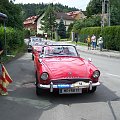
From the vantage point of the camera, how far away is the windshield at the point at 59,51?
10.0m

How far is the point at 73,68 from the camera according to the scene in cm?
831

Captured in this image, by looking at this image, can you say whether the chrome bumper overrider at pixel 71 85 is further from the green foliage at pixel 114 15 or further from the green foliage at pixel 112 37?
the green foliage at pixel 114 15

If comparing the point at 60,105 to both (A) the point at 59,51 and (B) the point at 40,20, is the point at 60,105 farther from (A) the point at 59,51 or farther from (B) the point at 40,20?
(B) the point at 40,20

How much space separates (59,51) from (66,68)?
1934mm

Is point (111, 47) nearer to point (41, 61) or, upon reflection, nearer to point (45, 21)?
point (41, 61)

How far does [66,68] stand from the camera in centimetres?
830

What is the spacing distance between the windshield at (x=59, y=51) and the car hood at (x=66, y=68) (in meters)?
0.66

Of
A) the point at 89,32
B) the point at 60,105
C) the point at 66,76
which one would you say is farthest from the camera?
the point at 89,32

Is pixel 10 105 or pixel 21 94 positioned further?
pixel 21 94

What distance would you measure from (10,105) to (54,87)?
1.20m

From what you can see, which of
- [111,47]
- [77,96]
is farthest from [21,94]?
[111,47]

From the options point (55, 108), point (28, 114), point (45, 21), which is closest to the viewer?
point (28, 114)

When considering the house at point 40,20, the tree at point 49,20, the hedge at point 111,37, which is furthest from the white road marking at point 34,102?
the house at point 40,20

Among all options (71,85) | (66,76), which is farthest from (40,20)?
(71,85)
